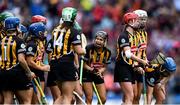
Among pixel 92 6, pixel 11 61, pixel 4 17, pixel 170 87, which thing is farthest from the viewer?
pixel 92 6

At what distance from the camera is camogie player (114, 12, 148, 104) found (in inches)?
783

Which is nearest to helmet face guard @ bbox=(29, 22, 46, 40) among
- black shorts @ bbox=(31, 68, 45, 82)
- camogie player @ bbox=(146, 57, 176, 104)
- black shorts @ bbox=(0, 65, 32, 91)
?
black shorts @ bbox=(31, 68, 45, 82)

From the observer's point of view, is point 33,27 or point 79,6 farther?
point 79,6

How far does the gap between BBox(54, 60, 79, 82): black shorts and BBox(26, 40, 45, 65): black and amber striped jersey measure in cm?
67

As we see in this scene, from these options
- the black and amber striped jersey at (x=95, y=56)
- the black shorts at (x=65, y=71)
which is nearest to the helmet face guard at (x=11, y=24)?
the black shorts at (x=65, y=71)

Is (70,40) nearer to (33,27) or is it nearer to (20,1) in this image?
(33,27)

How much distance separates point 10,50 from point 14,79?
63cm

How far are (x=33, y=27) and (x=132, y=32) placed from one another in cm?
229


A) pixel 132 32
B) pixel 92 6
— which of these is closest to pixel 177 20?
pixel 92 6

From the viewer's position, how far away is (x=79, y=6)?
A: 29.5 m

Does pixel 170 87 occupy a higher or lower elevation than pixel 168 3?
lower

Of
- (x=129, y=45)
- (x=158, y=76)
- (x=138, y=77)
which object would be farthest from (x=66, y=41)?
(x=158, y=76)

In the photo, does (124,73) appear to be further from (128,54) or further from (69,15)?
(69,15)

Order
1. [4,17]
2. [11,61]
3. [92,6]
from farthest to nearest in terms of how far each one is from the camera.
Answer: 1. [92,6]
2. [4,17]
3. [11,61]
